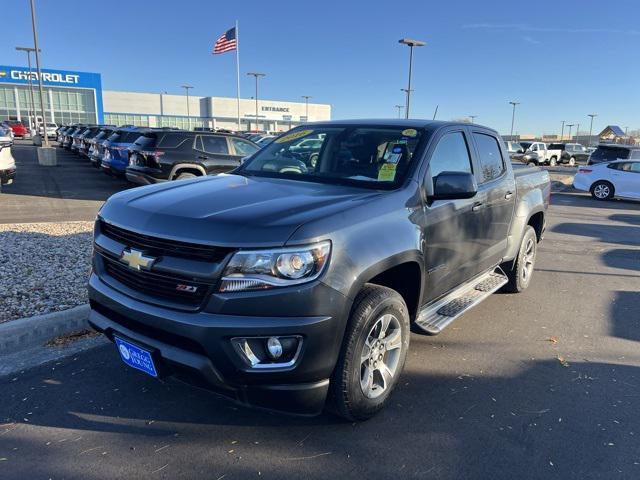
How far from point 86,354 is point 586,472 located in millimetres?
3608

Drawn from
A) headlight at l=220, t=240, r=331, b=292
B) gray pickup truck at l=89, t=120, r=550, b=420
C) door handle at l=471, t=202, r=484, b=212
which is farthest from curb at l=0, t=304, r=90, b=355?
door handle at l=471, t=202, r=484, b=212

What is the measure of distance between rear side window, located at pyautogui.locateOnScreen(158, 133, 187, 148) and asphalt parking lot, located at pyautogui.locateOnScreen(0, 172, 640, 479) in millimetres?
8567

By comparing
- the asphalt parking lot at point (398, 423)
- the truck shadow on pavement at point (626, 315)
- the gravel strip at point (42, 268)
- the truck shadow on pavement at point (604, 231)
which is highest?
the gravel strip at point (42, 268)

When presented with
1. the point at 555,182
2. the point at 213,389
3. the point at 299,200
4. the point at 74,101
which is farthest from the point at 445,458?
the point at 74,101

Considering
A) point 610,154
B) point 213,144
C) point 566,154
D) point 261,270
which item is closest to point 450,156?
point 261,270

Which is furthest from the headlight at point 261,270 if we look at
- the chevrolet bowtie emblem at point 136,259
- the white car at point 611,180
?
the white car at point 611,180

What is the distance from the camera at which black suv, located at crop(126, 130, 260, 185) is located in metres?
11.5

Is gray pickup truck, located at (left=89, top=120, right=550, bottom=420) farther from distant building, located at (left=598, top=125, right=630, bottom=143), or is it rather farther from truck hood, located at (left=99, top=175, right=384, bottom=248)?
distant building, located at (left=598, top=125, right=630, bottom=143)

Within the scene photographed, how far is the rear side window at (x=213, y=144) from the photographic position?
1230 centimetres

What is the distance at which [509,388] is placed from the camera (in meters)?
3.65

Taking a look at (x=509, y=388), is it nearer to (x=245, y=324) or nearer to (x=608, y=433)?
(x=608, y=433)

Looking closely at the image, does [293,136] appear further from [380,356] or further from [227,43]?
[227,43]

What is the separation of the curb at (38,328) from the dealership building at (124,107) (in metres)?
68.0

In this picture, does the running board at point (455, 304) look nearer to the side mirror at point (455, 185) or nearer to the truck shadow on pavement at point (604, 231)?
the side mirror at point (455, 185)
